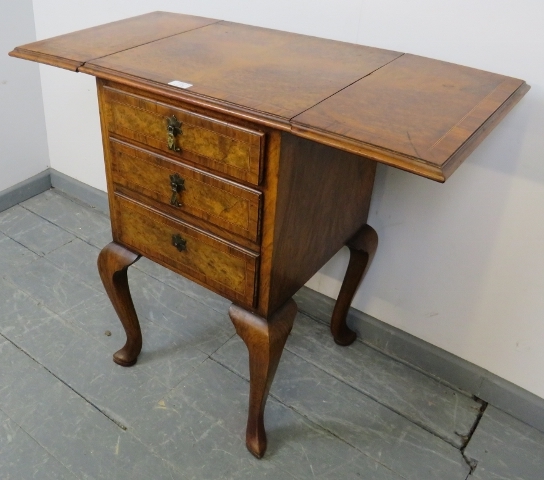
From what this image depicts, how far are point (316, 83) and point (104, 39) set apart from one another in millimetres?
487

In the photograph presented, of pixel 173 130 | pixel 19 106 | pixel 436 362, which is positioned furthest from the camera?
pixel 19 106

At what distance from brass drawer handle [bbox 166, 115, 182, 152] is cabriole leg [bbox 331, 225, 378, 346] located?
530mm

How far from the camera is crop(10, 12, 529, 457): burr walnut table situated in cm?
88

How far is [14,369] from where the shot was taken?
1477 millimetres

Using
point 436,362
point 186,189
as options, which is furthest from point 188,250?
point 436,362

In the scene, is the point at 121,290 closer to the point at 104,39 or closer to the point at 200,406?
the point at 200,406

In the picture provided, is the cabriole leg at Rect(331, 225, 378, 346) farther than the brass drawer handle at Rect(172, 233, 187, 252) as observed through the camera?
Yes

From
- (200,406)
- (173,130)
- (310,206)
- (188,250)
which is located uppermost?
(173,130)

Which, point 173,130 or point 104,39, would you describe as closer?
point 173,130

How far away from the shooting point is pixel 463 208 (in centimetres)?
131

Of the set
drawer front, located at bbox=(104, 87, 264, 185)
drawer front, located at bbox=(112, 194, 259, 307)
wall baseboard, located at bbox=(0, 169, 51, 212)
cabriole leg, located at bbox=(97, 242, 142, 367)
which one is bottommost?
wall baseboard, located at bbox=(0, 169, 51, 212)

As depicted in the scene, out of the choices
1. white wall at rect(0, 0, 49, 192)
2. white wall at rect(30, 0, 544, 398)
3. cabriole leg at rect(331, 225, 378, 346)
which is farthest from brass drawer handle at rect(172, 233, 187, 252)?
white wall at rect(0, 0, 49, 192)

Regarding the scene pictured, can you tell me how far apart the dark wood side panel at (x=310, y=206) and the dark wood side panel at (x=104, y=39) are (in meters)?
0.44

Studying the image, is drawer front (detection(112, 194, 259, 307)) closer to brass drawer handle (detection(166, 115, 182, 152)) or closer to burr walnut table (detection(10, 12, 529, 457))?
burr walnut table (detection(10, 12, 529, 457))
